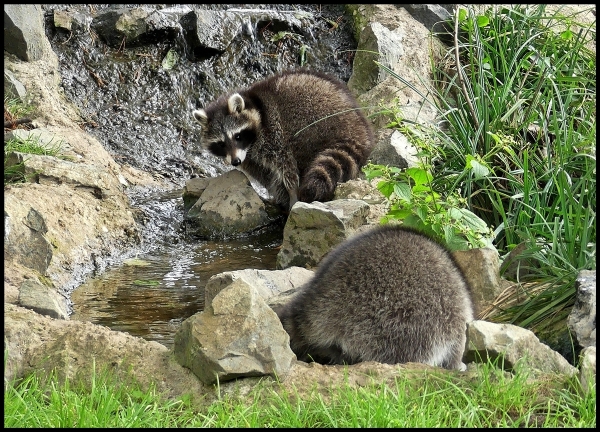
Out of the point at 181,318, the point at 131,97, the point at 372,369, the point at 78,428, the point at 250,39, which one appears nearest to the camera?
the point at 78,428

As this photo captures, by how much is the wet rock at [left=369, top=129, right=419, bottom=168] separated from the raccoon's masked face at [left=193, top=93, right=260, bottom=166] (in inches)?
49.5

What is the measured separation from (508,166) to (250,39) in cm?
469

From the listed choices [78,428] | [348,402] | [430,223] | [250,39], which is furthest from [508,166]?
[250,39]

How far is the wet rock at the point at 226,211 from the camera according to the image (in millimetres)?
6871

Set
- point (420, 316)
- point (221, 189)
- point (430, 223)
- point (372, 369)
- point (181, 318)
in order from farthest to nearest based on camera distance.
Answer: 1. point (221, 189)
2. point (181, 318)
3. point (430, 223)
4. point (420, 316)
5. point (372, 369)

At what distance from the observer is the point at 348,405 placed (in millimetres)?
3102

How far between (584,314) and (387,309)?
86 cm

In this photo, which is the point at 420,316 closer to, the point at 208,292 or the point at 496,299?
the point at 496,299

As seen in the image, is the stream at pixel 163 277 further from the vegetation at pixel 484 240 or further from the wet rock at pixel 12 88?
the wet rock at pixel 12 88

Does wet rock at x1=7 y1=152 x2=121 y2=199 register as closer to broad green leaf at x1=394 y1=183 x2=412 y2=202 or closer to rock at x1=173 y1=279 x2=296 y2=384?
broad green leaf at x1=394 y1=183 x2=412 y2=202

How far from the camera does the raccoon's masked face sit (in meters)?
7.37

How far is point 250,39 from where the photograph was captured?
9523 millimetres

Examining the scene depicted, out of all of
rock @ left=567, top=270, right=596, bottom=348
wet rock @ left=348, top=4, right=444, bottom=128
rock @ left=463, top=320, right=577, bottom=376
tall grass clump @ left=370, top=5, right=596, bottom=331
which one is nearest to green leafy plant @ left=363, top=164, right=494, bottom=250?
tall grass clump @ left=370, top=5, right=596, bottom=331

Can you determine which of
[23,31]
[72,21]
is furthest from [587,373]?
[72,21]
